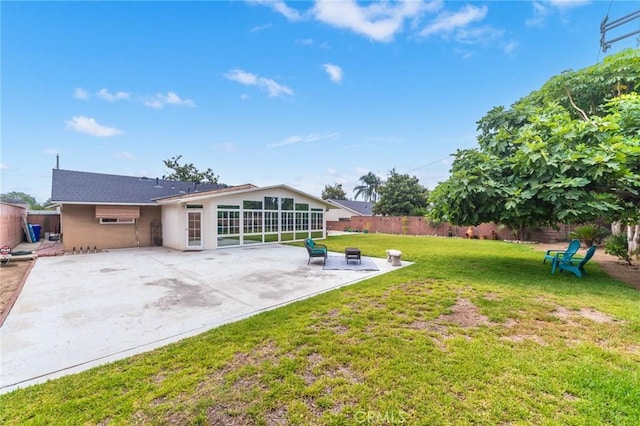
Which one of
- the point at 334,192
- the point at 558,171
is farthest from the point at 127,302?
the point at 334,192

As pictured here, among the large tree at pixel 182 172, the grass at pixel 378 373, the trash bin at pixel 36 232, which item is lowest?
the grass at pixel 378 373

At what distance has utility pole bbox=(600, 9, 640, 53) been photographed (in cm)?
1236

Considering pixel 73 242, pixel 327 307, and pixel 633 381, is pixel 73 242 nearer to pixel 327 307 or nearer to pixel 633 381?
pixel 327 307

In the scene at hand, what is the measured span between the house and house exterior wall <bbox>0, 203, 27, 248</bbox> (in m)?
2.17

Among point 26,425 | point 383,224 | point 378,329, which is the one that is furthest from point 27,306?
point 383,224

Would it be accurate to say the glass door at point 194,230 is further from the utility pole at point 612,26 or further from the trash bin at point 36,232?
the utility pole at point 612,26

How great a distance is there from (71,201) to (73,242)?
6.92 ft

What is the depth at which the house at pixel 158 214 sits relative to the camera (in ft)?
A: 42.6

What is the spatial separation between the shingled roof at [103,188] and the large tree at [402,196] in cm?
2100

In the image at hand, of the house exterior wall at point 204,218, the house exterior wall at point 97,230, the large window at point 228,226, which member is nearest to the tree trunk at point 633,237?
the house exterior wall at point 204,218

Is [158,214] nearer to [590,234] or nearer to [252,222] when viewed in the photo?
[252,222]

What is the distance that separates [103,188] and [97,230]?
7.59 ft

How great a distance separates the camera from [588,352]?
3479 mm

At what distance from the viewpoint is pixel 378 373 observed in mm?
3037
